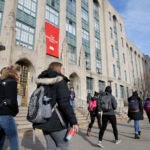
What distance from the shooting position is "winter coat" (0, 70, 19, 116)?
129 inches

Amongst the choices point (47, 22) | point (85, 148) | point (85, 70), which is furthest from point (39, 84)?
point (85, 70)

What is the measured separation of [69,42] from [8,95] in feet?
67.0

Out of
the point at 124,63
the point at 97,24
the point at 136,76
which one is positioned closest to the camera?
the point at 97,24

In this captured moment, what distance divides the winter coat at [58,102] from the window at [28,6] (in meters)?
17.5

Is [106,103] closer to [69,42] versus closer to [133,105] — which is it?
[133,105]

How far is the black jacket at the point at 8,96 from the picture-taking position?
3.28 metres

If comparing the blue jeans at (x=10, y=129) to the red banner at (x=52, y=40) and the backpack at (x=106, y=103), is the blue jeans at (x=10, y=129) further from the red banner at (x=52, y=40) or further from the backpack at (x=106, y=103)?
the red banner at (x=52, y=40)

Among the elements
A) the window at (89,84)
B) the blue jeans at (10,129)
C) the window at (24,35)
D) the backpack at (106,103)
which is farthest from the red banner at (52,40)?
the blue jeans at (10,129)

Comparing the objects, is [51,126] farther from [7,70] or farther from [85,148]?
[85,148]

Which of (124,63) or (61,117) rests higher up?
(124,63)

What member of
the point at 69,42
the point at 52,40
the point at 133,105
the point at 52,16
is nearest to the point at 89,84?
the point at 69,42

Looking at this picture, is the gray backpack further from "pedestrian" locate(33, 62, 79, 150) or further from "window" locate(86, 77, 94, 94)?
"window" locate(86, 77, 94, 94)

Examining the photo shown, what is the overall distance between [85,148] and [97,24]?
27609 mm

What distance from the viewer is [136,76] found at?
4584 cm
